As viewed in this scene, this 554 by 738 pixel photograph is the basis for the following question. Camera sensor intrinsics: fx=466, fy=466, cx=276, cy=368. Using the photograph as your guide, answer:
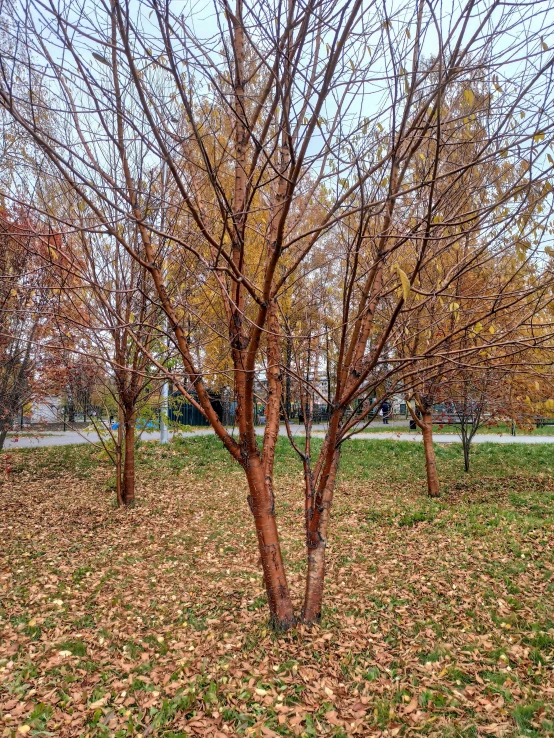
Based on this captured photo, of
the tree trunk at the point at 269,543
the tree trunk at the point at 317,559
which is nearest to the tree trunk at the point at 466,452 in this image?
the tree trunk at the point at 317,559

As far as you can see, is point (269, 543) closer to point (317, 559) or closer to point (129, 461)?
point (317, 559)

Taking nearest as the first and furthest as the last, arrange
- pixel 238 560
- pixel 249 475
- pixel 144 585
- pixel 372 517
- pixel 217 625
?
pixel 249 475 < pixel 217 625 < pixel 144 585 < pixel 238 560 < pixel 372 517

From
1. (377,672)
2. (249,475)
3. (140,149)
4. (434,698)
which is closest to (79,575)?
(249,475)

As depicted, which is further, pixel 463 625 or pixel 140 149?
pixel 140 149

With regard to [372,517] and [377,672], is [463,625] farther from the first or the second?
[372,517]

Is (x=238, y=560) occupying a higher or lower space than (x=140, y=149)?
lower

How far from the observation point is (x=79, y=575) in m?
4.64

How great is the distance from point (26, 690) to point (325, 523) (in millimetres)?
2088

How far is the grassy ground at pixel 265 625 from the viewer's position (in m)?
2.55

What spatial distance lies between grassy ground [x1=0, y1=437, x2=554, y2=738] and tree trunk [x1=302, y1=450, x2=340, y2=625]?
5.9 inches

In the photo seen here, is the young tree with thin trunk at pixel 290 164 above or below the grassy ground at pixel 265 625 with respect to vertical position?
above

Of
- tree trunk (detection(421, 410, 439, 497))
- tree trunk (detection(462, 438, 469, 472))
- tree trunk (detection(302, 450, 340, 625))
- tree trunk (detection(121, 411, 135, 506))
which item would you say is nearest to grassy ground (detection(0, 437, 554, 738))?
tree trunk (detection(302, 450, 340, 625))

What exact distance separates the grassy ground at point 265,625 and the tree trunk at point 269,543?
17 cm

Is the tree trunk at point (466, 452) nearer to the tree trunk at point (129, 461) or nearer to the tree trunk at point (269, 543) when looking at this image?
the tree trunk at point (129, 461)
